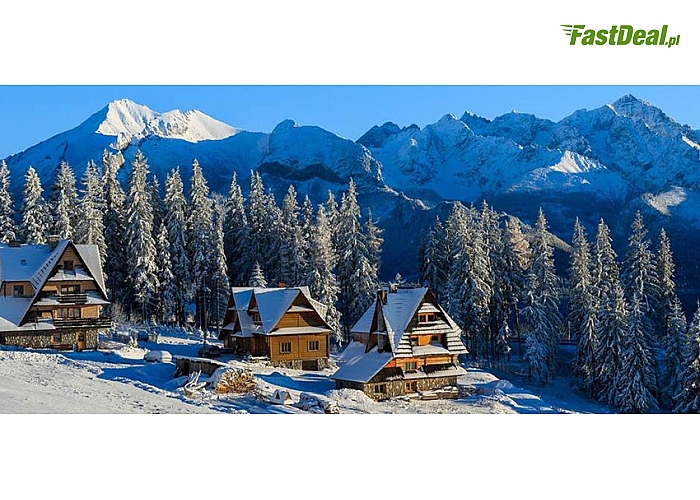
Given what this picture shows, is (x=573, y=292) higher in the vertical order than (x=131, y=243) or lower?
lower

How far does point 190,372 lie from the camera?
42.4m

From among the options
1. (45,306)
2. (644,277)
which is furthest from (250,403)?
(644,277)

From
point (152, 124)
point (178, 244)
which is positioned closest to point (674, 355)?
point (178, 244)

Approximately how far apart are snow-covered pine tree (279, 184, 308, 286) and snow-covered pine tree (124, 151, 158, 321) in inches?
452

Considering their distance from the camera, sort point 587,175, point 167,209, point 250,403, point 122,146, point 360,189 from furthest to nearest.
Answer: point 587,175, point 360,189, point 122,146, point 167,209, point 250,403

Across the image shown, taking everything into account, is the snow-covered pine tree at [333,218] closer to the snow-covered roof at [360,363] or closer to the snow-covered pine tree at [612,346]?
the snow-covered roof at [360,363]

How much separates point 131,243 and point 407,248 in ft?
214

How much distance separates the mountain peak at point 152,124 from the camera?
13800cm

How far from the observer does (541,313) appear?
2386 inches

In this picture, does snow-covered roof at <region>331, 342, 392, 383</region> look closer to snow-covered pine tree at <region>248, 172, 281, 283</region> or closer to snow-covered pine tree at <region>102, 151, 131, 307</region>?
snow-covered pine tree at <region>248, 172, 281, 283</region>

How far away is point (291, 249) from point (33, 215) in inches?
876

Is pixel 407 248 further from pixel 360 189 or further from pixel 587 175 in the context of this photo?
pixel 587 175

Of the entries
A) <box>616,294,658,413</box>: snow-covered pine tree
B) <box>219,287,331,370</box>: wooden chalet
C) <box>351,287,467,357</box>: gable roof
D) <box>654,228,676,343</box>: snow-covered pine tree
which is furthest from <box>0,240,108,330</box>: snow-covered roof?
<box>654,228,676,343</box>: snow-covered pine tree

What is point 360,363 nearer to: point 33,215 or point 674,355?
point 674,355
